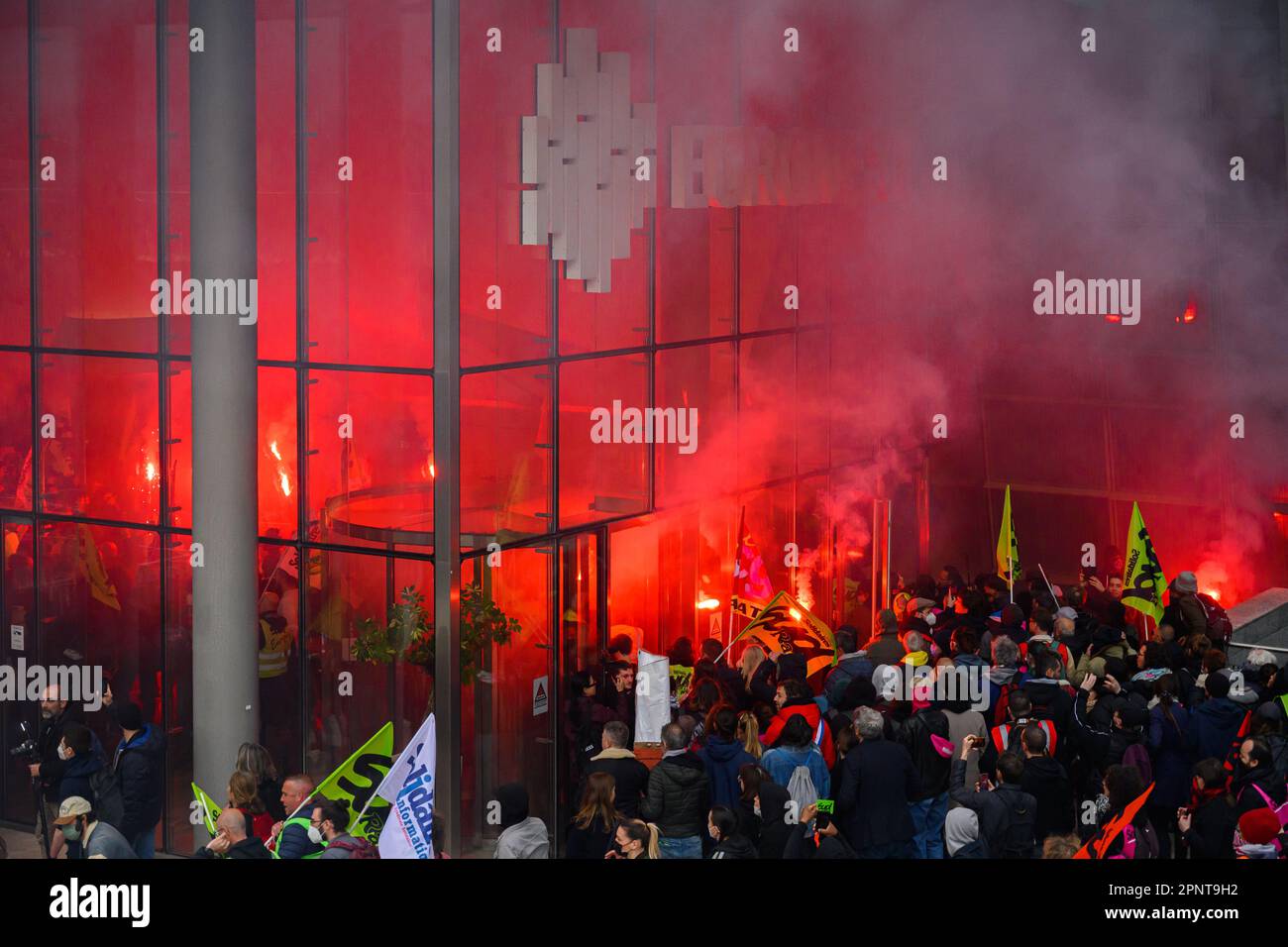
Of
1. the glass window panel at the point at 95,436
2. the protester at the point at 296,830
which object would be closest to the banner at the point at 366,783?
the protester at the point at 296,830

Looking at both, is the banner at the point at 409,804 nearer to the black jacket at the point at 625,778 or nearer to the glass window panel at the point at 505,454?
the black jacket at the point at 625,778

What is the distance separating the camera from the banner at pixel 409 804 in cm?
819

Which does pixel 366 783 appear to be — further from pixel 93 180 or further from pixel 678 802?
pixel 93 180

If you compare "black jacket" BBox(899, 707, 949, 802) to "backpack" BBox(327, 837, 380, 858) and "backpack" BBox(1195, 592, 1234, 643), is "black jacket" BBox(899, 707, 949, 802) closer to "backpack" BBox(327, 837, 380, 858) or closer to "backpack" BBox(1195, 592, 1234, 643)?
"backpack" BBox(327, 837, 380, 858)

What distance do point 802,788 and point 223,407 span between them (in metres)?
4.70

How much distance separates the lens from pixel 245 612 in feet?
37.9

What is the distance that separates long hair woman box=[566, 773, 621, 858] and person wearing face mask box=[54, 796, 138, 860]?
2194 mm

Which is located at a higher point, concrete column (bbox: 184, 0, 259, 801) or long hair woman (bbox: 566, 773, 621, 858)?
concrete column (bbox: 184, 0, 259, 801)

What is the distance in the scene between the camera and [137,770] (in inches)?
392

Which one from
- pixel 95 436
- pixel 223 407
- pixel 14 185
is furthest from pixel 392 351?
pixel 14 185

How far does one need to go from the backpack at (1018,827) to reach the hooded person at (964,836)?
147mm

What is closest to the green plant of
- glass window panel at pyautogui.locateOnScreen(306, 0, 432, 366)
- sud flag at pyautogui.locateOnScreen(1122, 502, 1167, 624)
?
glass window panel at pyautogui.locateOnScreen(306, 0, 432, 366)

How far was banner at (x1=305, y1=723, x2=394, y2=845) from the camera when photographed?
8.82 meters
